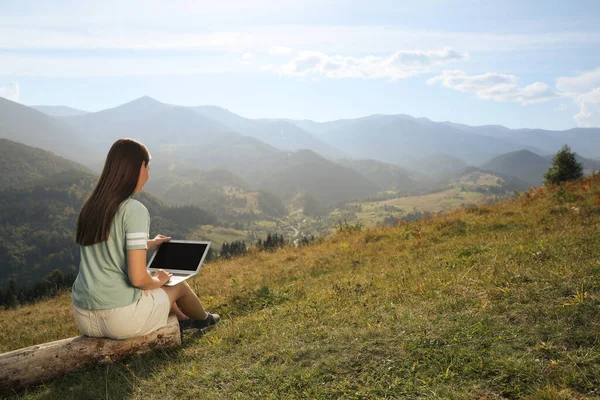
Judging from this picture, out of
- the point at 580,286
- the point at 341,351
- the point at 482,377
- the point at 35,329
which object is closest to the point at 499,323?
the point at 482,377

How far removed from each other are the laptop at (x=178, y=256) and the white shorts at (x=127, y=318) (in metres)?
0.77

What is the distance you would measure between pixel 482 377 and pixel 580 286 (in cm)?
257

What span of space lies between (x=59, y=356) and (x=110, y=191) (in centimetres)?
277

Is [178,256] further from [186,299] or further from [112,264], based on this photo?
[112,264]

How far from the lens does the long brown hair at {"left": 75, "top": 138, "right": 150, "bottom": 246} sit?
5.11 m

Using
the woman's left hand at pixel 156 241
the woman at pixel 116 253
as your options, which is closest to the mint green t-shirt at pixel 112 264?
the woman at pixel 116 253

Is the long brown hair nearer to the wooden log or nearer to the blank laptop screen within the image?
the blank laptop screen

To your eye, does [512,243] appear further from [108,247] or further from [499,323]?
[108,247]

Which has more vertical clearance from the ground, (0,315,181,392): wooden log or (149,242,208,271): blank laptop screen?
(149,242,208,271): blank laptop screen

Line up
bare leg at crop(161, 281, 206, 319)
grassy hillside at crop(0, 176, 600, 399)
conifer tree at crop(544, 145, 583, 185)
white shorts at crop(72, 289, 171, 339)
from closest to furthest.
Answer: grassy hillside at crop(0, 176, 600, 399) → white shorts at crop(72, 289, 171, 339) → bare leg at crop(161, 281, 206, 319) → conifer tree at crop(544, 145, 583, 185)

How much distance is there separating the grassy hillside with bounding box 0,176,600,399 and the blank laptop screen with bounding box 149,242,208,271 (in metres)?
1.32

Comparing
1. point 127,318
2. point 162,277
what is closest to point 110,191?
point 162,277

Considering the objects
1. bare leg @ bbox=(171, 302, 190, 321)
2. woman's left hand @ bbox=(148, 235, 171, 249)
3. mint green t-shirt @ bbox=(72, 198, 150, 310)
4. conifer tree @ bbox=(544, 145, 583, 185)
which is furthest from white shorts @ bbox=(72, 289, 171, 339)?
conifer tree @ bbox=(544, 145, 583, 185)

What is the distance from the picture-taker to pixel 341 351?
5.01 meters
